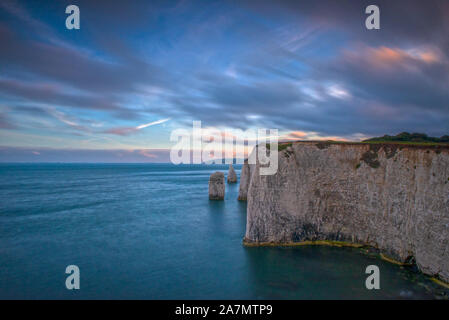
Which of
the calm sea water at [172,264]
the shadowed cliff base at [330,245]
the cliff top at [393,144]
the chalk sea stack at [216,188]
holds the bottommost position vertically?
the calm sea water at [172,264]

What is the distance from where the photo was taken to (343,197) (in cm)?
2622

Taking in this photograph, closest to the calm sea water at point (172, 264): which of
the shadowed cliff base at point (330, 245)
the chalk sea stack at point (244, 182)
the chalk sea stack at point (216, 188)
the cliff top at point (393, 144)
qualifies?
the shadowed cliff base at point (330, 245)

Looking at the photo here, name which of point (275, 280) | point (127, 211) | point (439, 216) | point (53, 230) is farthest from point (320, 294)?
point (127, 211)

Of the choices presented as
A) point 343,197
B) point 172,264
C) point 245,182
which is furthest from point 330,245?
point 245,182

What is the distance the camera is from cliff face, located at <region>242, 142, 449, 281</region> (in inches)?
829

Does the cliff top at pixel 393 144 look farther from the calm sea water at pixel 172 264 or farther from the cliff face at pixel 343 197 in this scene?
the calm sea water at pixel 172 264

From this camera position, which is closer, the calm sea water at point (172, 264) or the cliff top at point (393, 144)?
the calm sea water at point (172, 264)

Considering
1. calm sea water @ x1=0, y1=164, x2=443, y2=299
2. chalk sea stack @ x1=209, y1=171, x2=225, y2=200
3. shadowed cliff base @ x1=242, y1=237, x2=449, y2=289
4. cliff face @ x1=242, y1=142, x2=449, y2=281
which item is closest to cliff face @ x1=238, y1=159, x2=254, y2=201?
chalk sea stack @ x1=209, y1=171, x2=225, y2=200

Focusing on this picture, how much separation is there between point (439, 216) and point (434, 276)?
4.78 metres

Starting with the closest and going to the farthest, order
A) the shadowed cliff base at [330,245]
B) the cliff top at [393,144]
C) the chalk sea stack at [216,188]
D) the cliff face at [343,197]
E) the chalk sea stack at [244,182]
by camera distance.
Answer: the cliff top at [393,144] < the cliff face at [343,197] < the shadowed cliff base at [330,245] < the chalk sea stack at [244,182] < the chalk sea stack at [216,188]

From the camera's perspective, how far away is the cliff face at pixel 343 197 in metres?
21.1

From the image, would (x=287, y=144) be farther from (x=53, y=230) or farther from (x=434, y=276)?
(x=53, y=230)

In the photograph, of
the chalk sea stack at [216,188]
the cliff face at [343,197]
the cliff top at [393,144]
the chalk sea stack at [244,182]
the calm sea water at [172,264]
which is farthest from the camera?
Result: the chalk sea stack at [216,188]

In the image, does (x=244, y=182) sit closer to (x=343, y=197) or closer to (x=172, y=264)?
(x=343, y=197)
